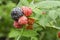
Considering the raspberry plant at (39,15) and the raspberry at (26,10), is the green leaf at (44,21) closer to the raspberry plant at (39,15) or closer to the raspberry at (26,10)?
the raspberry plant at (39,15)

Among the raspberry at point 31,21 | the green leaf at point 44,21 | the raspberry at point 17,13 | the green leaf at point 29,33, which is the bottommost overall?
the green leaf at point 29,33

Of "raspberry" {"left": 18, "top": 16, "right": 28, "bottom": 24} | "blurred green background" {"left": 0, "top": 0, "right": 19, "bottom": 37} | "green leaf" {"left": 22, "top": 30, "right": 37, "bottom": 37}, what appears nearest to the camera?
"raspberry" {"left": 18, "top": 16, "right": 28, "bottom": 24}

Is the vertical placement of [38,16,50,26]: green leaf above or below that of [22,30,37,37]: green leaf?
above

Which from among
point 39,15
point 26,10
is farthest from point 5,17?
point 26,10

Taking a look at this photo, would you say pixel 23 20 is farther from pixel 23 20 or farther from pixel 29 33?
pixel 29 33

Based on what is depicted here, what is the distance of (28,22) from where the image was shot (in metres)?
1.67

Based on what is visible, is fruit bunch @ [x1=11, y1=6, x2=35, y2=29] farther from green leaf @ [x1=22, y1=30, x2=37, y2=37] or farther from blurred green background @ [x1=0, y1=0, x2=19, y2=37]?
blurred green background @ [x1=0, y1=0, x2=19, y2=37]

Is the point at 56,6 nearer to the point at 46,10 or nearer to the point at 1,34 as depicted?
the point at 46,10

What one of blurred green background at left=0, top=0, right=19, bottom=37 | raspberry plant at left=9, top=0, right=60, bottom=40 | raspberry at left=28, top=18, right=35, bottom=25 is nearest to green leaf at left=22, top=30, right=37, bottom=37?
raspberry plant at left=9, top=0, right=60, bottom=40

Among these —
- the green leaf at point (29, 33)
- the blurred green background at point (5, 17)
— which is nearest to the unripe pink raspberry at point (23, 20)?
the green leaf at point (29, 33)

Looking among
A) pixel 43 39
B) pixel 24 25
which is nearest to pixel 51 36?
pixel 43 39

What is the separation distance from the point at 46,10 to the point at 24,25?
240 mm

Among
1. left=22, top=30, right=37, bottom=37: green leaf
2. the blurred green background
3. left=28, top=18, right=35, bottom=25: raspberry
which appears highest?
left=28, top=18, right=35, bottom=25: raspberry

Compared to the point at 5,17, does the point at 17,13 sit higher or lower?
higher
